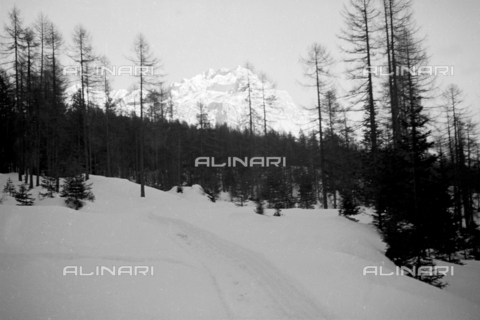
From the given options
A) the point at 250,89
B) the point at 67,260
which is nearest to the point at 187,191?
the point at 250,89

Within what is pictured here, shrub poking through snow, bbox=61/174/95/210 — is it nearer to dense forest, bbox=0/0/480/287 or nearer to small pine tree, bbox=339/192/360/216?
dense forest, bbox=0/0/480/287

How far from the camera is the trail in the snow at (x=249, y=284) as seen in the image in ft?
18.0

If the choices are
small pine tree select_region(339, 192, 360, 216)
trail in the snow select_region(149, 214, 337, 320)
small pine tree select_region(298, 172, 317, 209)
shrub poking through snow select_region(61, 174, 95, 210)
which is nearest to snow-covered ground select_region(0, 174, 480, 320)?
trail in the snow select_region(149, 214, 337, 320)

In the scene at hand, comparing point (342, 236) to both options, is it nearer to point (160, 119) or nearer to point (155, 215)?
point (155, 215)

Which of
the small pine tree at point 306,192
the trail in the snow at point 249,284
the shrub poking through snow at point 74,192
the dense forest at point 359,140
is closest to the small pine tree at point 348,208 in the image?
the dense forest at point 359,140

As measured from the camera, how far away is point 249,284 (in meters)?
6.84

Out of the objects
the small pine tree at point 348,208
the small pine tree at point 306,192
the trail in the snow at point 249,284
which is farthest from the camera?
the small pine tree at point 306,192

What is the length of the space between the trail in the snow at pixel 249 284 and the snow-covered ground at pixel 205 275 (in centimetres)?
3

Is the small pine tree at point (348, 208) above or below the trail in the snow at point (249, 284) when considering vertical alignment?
above

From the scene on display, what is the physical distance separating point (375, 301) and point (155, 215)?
11.7 meters

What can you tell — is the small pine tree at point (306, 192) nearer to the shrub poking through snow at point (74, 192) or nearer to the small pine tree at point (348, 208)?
the small pine tree at point (348, 208)

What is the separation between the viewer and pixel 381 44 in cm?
1440

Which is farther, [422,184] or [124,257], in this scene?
[422,184]

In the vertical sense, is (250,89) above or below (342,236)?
above
